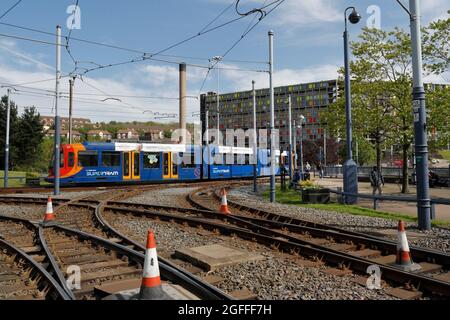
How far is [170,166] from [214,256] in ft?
67.8

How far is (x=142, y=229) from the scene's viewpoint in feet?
32.1

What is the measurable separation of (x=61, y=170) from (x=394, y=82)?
740 inches

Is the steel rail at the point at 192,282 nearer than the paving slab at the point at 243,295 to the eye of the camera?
Yes

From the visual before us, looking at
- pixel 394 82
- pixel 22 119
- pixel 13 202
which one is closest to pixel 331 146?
pixel 22 119

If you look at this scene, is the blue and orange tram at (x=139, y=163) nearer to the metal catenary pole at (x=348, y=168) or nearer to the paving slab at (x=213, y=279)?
the metal catenary pole at (x=348, y=168)

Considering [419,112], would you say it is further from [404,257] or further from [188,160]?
[188,160]

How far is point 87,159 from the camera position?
76.2 feet

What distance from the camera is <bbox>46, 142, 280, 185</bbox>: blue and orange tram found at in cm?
2286

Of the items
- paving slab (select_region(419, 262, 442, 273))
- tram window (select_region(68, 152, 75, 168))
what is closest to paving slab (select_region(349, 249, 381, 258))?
paving slab (select_region(419, 262, 442, 273))

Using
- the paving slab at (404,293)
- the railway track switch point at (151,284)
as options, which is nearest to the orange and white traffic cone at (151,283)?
the railway track switch point at (151,284)

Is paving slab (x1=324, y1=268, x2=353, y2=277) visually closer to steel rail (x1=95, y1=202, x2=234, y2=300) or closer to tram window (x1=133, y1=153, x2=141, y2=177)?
steel rail (x1=95, y1=202, x2=234, y2=300)

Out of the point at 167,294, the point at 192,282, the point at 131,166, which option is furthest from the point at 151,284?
the point at 131,166

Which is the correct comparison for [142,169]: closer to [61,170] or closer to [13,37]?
[61,170]

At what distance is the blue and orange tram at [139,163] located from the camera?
22.9 m
